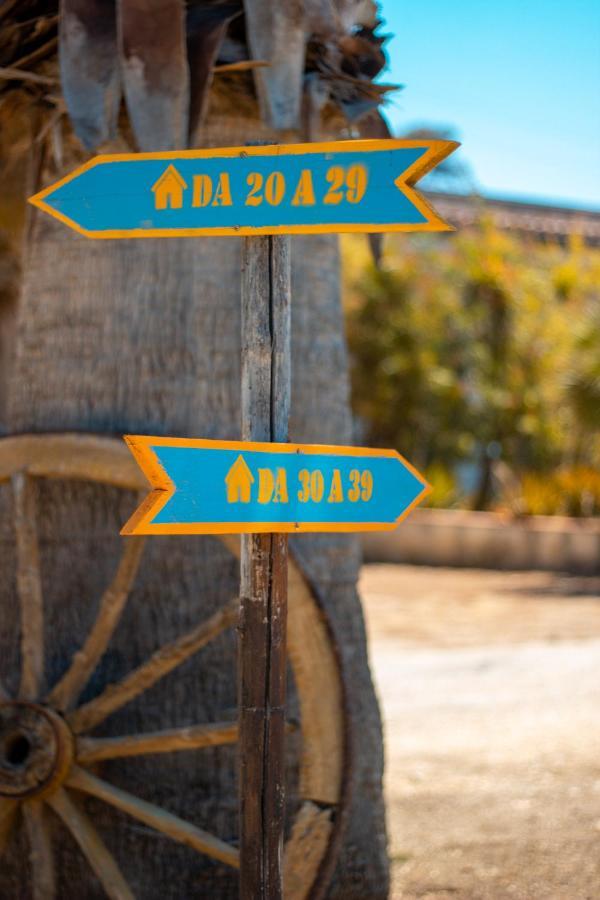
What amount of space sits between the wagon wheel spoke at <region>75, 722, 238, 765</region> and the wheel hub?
6 centimetres

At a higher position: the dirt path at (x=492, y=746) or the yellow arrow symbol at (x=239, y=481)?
the yellow arrow symbol at (x=239, y=481)

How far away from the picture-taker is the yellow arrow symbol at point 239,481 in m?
2.39

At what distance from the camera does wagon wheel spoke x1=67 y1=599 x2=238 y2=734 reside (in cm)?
334

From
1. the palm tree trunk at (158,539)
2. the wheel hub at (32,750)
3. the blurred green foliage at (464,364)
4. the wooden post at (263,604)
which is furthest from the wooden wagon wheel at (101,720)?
the blurred green foliage at (464,364)

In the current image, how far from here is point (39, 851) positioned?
339cm

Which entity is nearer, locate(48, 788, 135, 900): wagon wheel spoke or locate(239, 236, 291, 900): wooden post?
locate(239, 236, 291, 900): wooden post

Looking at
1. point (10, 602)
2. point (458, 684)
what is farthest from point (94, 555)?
point (458, 684)

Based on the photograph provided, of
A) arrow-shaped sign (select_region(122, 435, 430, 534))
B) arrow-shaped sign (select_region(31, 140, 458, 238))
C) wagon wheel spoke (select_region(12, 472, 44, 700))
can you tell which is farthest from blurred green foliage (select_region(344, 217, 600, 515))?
arrow-shaped sign (select_region(31, 140, 458, 238))

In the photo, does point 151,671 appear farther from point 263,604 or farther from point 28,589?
point 263,604

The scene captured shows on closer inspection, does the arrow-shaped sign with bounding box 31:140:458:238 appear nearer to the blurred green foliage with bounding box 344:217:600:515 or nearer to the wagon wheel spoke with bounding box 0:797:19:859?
the wagon wheel spoke with bounding box 0:797:19:859

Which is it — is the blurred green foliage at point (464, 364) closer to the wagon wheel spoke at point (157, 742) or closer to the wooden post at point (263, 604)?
the wagon wheel spoke at point (157, 742)

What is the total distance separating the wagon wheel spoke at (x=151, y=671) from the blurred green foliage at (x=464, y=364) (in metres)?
11.4

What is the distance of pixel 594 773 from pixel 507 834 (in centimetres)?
81

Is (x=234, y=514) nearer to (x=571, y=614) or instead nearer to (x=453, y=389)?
(x=571, y=614)
